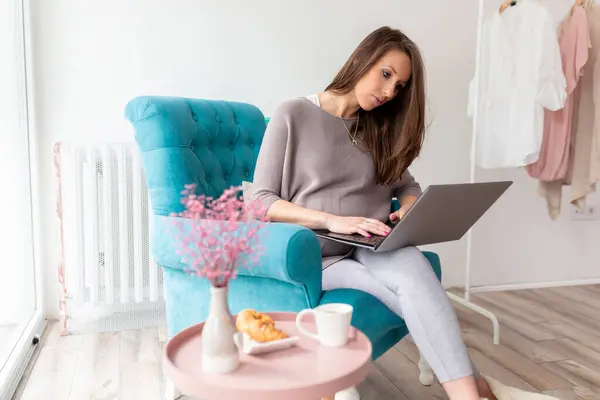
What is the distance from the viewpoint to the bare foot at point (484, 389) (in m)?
1.26

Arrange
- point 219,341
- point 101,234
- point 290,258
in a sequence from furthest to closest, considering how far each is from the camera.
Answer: point 101,234, point 290,258, point 219,341

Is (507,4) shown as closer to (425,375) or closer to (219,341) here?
(425,375)

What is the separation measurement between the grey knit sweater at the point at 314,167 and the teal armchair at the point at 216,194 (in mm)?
207

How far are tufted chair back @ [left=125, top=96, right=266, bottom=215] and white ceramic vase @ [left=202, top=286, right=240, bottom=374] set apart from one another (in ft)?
2.28

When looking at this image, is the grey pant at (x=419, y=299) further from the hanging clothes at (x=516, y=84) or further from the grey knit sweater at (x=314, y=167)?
the hanging clothes at (x=516, y=84)

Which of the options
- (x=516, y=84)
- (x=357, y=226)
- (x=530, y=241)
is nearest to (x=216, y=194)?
(x=357, y=226)

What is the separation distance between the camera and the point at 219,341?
82 centimetres

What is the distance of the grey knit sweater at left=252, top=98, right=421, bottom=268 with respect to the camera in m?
1.47

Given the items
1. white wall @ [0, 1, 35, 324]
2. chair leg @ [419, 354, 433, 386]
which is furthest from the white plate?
white wall @ [0, 1, 35, 324]

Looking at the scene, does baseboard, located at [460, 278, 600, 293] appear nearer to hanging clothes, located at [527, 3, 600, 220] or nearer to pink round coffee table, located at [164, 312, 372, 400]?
hanging clothes, located at [527, 3, 600, 220]

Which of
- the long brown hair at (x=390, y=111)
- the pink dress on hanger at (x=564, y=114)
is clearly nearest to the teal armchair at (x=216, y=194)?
the long brown hair at (x=390, y=111)

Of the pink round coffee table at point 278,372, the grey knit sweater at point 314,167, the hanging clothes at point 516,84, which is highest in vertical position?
the hanging clothes at point 516,84

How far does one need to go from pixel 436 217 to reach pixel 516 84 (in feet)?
4.60

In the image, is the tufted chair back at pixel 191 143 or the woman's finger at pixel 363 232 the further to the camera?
the tufted chair back at pixel 191 143
